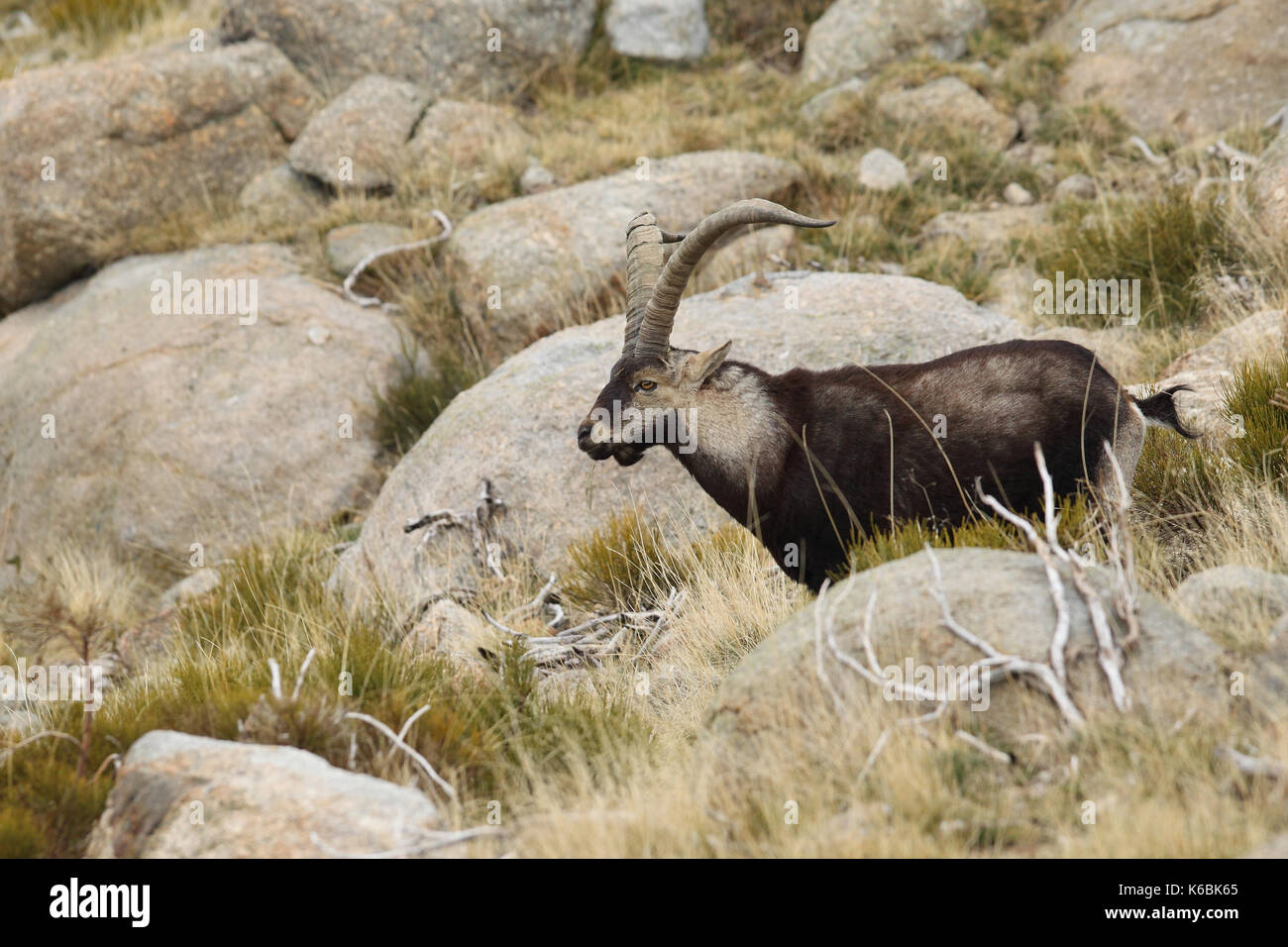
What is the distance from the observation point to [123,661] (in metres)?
8.11

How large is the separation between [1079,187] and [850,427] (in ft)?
23.6

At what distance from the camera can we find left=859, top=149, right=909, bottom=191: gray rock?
1172cm

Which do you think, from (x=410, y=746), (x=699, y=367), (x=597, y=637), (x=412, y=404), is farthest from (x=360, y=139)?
(x=410, y=746)

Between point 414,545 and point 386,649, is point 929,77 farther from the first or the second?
point 386,649

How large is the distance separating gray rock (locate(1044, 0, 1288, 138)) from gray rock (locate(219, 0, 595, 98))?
19.4 feet

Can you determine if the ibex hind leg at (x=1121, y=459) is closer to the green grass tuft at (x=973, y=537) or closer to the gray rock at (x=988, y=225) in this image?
the green grass tuft at (x=973, y=537)

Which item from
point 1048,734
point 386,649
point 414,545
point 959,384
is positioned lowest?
point 414,545

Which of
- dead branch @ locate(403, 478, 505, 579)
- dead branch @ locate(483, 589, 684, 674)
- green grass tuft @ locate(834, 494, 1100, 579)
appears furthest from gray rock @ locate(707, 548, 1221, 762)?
dead branch @ locate(403, 478, 505, 579)

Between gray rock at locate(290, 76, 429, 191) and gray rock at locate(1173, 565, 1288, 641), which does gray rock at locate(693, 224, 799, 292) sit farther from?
gray rock at locate(1173, 565, 1288, 641)

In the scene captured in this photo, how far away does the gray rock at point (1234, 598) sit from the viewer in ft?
13.9

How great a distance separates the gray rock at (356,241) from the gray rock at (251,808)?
772 centimetres

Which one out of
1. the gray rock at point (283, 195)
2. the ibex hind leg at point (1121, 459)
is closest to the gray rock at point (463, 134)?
the gray rock at point (283, 195)
